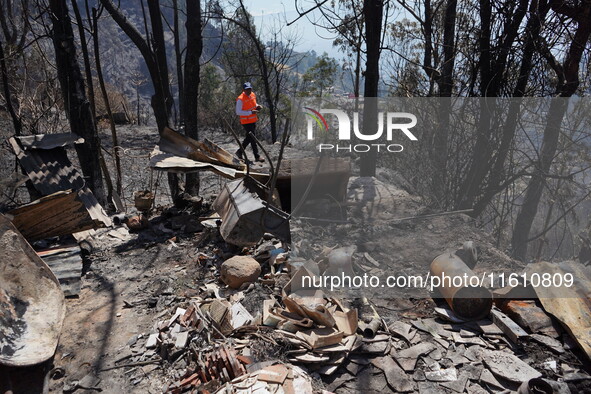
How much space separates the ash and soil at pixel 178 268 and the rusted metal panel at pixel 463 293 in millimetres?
275

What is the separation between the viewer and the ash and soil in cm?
337

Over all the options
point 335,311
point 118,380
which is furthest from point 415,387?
point 118,380

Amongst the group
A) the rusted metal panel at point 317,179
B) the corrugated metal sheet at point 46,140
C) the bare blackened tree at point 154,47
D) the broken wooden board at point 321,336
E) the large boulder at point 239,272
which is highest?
the bare blackened tree at point 154,47

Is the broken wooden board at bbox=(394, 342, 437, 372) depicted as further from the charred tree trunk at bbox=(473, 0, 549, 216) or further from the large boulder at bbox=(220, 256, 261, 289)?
the charred tree trunk at bbox=(473, 0, 549, 216)

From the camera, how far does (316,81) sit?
22641mm

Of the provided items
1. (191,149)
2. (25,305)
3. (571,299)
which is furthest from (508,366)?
(191,149)

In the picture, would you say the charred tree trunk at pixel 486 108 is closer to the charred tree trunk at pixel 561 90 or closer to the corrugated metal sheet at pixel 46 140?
the charred tree trunk at pixel 561 90

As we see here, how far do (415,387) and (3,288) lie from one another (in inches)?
148

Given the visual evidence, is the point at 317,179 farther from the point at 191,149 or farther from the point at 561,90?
the point at 561,90

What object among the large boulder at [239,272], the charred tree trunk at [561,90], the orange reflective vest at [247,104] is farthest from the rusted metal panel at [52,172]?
the charred tree trunk at [561,90]

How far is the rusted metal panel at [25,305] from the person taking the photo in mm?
3145

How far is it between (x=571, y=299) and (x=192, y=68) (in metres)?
6.95

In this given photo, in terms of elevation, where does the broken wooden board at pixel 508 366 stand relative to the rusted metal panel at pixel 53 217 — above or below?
below

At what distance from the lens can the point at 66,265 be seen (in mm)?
4738
